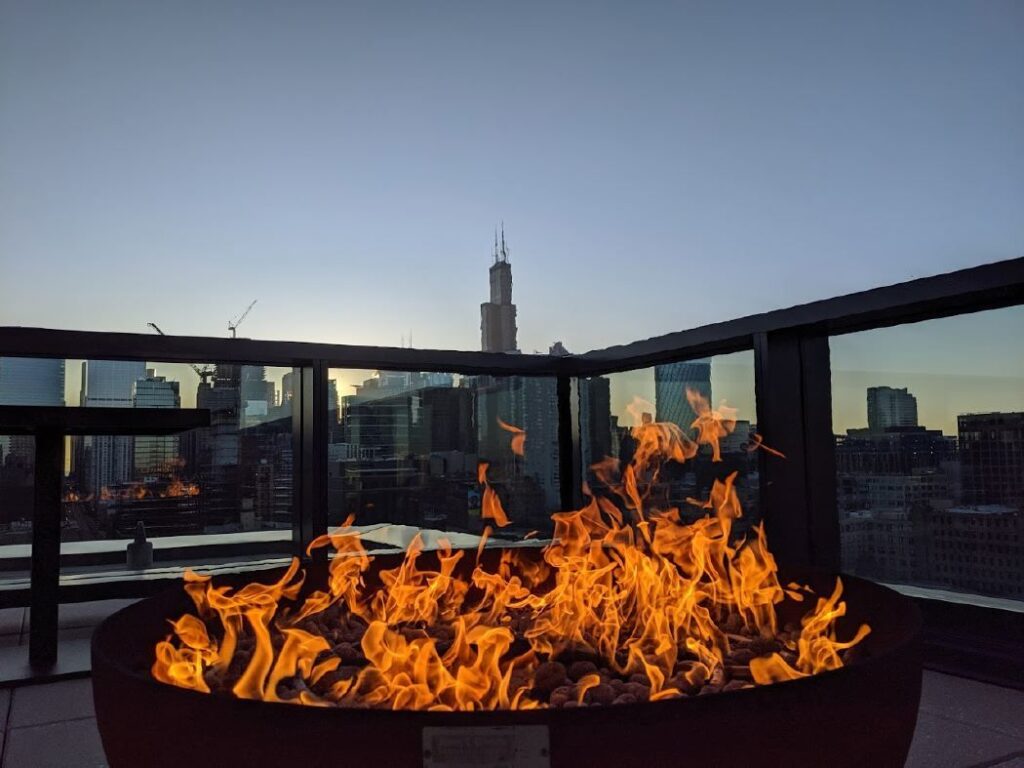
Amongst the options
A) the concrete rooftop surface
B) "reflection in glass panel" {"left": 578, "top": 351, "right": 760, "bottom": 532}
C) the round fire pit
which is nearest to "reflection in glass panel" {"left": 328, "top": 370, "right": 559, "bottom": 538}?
"reflection in glass panel" {"left": 578, "top": 351, "right": 760, "bottom": 532}

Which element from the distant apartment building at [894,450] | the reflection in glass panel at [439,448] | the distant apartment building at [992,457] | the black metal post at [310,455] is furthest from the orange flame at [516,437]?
the distant apartment building at [992,457]

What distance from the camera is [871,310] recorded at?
2805mm

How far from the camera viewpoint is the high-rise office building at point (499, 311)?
4.81 m

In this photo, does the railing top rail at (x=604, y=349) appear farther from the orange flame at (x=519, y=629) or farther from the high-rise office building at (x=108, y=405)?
the orange flame at (x=519, y=629)

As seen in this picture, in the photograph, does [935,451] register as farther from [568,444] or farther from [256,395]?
[256,395]

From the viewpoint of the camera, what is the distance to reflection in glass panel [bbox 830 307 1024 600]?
8.61ft

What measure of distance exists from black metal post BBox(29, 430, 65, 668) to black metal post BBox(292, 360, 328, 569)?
1085 millimetres

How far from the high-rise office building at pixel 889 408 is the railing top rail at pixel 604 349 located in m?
0.28

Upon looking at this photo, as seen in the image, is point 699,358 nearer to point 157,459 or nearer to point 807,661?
point 807,661

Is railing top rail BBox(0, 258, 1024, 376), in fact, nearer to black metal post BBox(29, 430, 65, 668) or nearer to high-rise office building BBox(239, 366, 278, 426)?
high-rise office building BBox(239, 366, 278, 426)

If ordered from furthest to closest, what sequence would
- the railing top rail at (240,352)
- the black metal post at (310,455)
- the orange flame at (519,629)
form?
the black metal post at (310,455) < the railing top rail at (240,352) < the orange flame at (519,629)

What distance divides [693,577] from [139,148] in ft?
14.4

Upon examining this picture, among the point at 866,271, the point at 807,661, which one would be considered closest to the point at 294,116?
the point at 866,271

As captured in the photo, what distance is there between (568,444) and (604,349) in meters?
0.72
